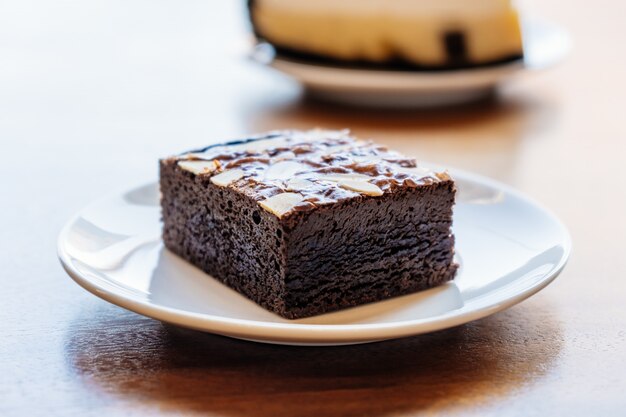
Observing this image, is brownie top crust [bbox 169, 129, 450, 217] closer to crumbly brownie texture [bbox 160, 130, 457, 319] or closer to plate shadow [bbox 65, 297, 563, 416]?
crumbly brownie texture [bbox 160, 130, 457, 319]

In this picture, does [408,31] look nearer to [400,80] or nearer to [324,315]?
[400,80]

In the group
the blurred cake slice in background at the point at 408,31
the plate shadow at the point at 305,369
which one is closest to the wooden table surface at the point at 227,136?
the plate shadow at the point at 305,369

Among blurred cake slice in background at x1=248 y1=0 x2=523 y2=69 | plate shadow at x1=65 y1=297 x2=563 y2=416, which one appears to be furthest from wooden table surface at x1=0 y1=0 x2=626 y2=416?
blurred cake slice in background at x1=248 y1=0 x2=523 y2=69

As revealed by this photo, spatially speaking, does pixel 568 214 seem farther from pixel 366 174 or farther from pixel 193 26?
pixel 193 26

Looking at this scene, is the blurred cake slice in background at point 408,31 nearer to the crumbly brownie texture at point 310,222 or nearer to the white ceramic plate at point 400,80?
the white ceramic plate at point 400,80

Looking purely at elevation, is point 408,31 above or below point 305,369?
above

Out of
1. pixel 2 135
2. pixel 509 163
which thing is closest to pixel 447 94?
pixel 509 163

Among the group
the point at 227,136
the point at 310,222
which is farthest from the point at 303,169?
the point at 227,136
